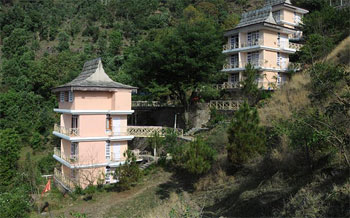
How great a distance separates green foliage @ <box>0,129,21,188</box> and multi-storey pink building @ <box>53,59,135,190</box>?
643 centimetres

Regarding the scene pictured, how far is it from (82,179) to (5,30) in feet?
160

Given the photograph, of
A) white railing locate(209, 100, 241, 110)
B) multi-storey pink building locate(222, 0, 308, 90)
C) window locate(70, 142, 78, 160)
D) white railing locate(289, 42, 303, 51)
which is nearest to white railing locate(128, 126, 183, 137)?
window locate(70, 142, 78, 160)

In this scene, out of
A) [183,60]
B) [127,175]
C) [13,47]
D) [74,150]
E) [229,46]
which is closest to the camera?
[127,175]

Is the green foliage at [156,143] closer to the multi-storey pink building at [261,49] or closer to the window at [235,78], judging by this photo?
the multi-storey pink building at [261,49]

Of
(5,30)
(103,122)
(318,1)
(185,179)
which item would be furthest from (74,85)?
(5,30)

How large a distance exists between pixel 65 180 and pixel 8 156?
8.49m

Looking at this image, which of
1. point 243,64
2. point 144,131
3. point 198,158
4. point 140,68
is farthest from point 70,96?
point 243,64

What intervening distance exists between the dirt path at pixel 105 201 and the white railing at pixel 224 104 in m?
8.97

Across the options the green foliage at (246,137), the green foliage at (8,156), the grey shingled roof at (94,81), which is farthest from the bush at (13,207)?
the green foliage at (246,137)

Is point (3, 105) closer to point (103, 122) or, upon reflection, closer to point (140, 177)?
point (103, 122)

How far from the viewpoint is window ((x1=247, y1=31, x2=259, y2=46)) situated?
98.7 ft

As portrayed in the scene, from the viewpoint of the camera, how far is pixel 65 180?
22.1 meters

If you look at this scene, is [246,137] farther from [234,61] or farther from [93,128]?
[234,61]

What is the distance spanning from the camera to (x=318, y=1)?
127 feet
